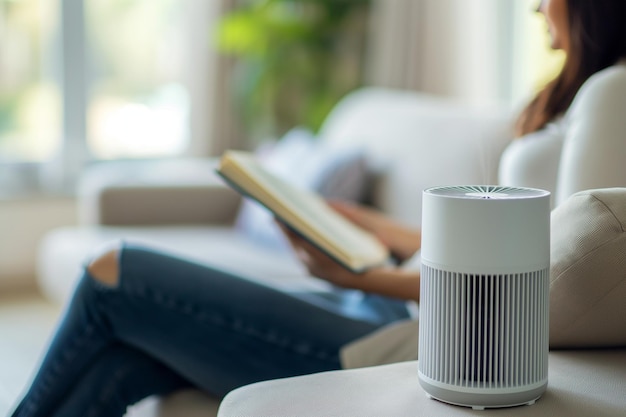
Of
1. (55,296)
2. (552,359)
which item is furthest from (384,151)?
(552,359)

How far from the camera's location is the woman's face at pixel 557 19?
48.7 inches

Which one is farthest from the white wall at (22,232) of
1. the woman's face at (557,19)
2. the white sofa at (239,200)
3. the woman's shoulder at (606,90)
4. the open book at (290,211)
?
the woman's shoulder at (606,90)

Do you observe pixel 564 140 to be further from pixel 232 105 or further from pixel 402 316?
pixel 232 105

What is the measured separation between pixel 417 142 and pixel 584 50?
1193mm

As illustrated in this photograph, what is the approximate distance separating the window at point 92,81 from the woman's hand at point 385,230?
228 centimetres

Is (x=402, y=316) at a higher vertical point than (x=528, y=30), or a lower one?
lower

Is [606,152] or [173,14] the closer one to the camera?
[606,152]

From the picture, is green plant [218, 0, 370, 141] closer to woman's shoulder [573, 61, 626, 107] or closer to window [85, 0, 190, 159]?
window [85, 0, 190, 159]

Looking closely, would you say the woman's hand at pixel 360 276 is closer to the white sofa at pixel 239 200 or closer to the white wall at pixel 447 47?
the white sofa at pixel 239 200

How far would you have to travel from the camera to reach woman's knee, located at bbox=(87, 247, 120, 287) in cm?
125

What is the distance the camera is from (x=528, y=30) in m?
3.20

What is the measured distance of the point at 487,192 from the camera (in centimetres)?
85

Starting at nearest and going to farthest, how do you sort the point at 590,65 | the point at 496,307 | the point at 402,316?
the point at 496,307 → the point at 590,65 → the point at 402,316

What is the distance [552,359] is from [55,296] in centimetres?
213
